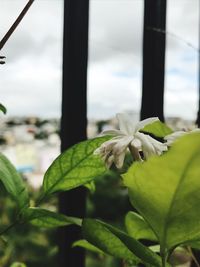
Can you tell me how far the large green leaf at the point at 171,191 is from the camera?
40 centimetres

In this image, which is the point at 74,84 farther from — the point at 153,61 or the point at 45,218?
the point at 45,218

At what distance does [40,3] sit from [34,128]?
3.34ft

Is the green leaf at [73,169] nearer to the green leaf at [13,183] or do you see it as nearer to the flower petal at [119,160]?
the green leaf at [13,183]

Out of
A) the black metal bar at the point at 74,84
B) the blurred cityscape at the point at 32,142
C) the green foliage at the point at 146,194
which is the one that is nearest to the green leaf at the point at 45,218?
the green foliage at the point at 146,194

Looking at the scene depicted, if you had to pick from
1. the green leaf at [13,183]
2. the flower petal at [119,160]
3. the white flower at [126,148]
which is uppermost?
the white flower at [126,148]

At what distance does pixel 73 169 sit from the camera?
0.64 m

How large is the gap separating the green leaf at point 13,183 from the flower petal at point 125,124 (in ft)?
0.51

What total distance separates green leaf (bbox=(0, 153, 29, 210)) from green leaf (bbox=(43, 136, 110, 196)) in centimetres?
3

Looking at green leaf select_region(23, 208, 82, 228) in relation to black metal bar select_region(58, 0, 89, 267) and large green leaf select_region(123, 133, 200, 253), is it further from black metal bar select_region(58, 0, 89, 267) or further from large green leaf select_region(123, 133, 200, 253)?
black metal bar select_region(58, 0, 89, 267)

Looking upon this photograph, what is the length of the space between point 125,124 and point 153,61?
0.51 m

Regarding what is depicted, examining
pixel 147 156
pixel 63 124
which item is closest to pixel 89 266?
pixel 63 124

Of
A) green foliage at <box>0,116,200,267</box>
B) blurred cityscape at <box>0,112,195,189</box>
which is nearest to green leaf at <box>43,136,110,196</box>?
green foliage at <box>0,116,200,267</box>

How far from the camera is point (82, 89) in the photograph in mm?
957

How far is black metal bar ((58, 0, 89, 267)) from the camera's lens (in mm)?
948
